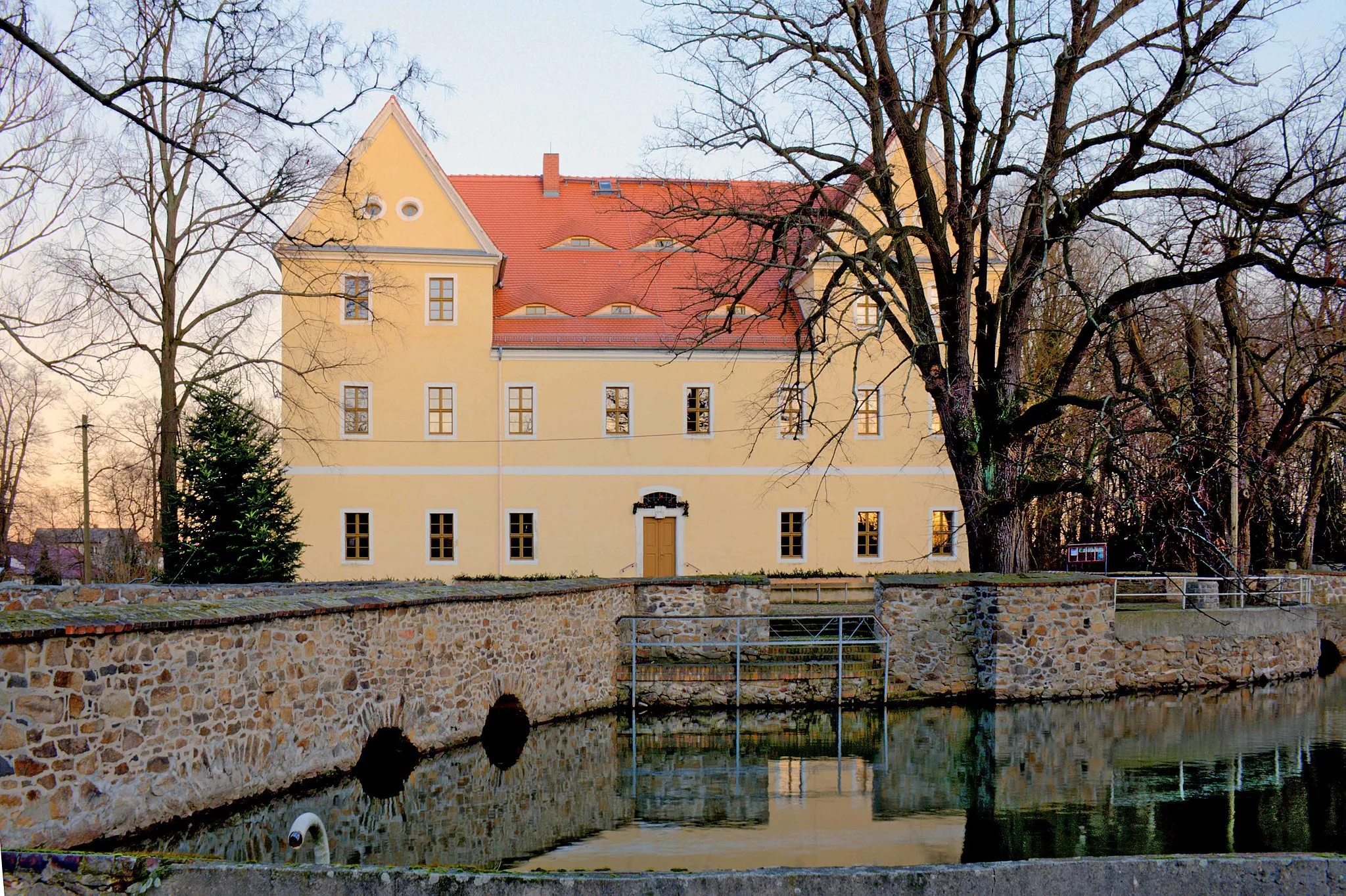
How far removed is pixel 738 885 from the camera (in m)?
5.02

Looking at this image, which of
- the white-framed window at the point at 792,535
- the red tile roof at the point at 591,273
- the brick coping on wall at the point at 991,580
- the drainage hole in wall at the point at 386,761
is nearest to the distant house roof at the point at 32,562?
the red tile roof at the point at 591,273

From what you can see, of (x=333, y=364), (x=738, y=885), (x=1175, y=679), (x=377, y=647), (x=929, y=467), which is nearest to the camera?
(x=738, y=885)

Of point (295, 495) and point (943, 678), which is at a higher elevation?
point (295, 495)

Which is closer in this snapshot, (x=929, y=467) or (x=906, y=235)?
(x=906, y=235)

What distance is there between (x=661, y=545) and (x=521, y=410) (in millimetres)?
5055

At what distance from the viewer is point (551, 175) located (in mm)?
33719

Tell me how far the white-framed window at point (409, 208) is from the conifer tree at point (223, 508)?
28.8 ft

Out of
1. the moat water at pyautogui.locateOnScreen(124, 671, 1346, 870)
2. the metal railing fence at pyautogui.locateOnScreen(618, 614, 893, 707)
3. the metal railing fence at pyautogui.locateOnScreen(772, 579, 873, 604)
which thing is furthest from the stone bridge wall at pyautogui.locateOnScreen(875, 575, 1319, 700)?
the metal railing fence at pyautogui.locateOnScreen(772, 579, 873, 604)

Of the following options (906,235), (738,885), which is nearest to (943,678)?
(906,235)

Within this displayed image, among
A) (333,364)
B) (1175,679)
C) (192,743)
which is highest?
(333,364)

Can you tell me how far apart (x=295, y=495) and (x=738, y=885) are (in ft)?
83.5

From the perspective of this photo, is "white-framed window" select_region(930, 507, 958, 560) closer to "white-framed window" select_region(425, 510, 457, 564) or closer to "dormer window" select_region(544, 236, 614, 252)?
"dormer window" select_region(544, 236, 614, 252)

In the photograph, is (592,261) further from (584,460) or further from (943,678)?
(943,678)

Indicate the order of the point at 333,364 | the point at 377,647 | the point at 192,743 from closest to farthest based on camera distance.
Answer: the point at 192,743, the point at 377,647, the point at 333,364
